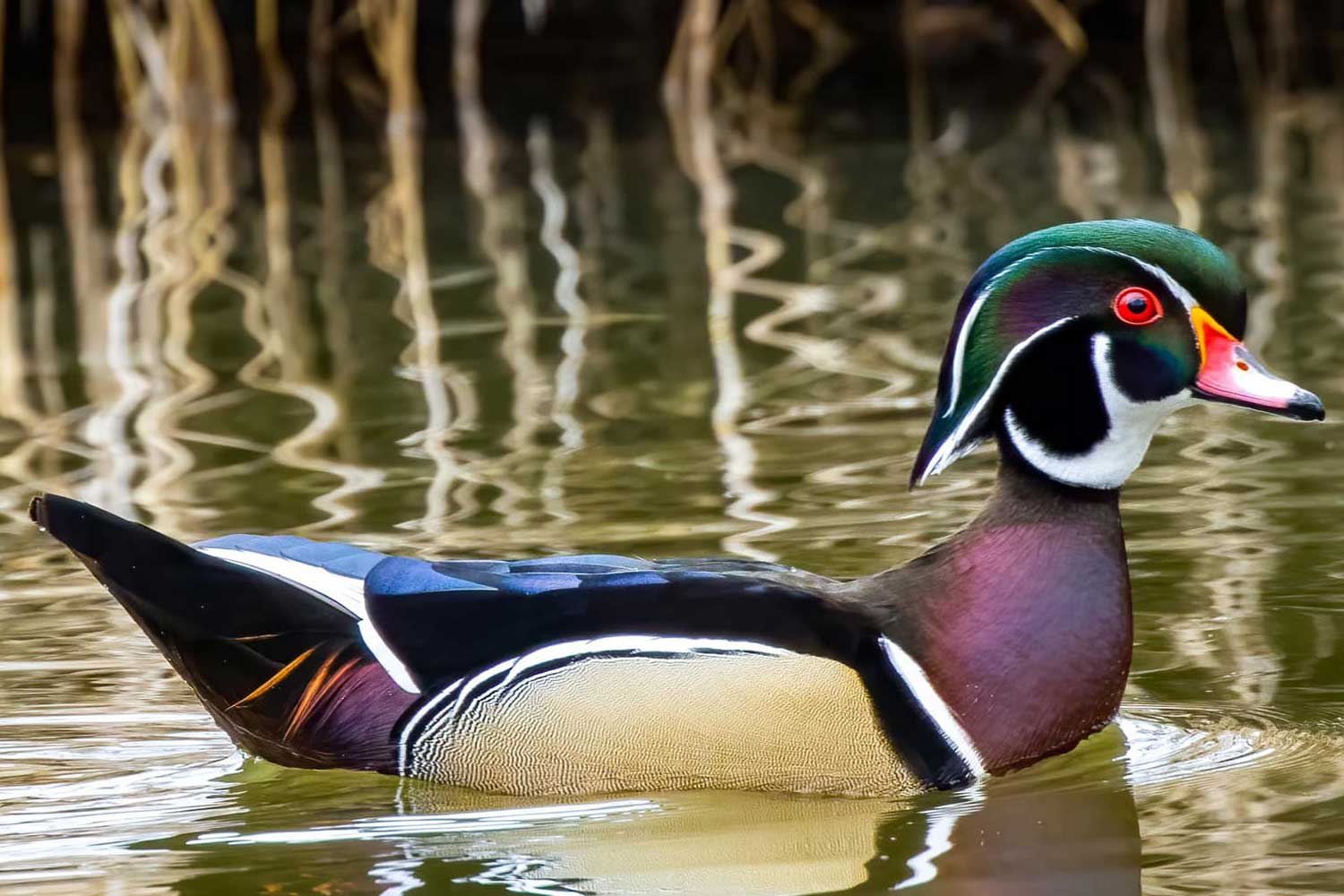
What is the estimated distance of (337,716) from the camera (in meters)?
4.41

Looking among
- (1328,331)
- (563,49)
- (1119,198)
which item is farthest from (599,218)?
(563,49)

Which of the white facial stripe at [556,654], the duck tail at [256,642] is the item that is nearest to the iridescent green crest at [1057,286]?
the white facial stripe at [556,654]

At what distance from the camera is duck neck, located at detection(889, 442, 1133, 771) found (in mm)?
4277

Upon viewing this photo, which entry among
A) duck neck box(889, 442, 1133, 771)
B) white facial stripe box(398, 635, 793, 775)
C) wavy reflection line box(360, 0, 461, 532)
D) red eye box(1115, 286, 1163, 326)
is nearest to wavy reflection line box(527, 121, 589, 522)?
wavy reflection line box(360, 0, 461, 532)

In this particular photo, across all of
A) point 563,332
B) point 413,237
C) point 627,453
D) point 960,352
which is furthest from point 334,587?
point 413,237

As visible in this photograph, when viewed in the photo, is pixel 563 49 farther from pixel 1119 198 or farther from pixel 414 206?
pixel 1119 198

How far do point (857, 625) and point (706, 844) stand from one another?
442 mm

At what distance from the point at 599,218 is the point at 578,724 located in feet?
29.4

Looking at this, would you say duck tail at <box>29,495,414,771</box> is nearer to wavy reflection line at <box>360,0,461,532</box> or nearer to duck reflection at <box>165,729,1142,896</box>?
duck reflection at <box>165,729,1142,896</box>

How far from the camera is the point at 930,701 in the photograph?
168 inches

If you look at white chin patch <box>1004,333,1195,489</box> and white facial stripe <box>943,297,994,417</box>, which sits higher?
white facial stripe <box>943,297,994,417</box>

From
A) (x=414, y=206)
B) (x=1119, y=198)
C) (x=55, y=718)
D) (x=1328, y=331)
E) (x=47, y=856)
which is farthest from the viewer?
(x=414, y=206)

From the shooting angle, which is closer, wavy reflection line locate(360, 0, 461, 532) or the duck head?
the duck head

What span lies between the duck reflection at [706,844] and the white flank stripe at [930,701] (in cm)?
8
